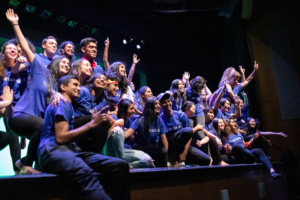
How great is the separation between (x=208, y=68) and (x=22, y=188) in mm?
6124

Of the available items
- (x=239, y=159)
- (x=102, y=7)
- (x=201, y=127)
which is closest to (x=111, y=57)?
(x=102, y=7)

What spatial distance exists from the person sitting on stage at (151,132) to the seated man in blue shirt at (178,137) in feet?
0.52

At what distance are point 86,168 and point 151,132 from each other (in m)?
1.60

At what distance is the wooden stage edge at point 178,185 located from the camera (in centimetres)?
160

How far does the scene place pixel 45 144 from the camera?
1.81 meters

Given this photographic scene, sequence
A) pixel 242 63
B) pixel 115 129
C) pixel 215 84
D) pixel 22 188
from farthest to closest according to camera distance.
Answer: pixel 215 84, pixel 242 63, pixel 115 129, pixel 22 188

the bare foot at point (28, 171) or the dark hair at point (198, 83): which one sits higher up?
the dark hair at point (198, 83)

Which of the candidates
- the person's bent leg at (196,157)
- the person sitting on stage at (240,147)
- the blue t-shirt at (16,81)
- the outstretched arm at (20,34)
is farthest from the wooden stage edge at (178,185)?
the blue t-shirt at (16,81)

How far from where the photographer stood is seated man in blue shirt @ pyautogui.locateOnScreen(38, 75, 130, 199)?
1670 mm

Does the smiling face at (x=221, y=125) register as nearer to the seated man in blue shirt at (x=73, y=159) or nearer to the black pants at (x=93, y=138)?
the black pants at (x=93, y=138)

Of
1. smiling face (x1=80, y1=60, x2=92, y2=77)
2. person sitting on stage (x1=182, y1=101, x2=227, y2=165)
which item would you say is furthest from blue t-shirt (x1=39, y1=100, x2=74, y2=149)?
person sitting on stage (x1=182, y1=101, x2=227, y2=165)

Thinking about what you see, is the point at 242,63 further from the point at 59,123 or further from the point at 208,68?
the point at 59,123

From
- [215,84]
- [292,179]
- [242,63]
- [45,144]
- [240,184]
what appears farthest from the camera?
[215,84]

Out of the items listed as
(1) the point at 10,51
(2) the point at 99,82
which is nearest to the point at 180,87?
(2) the point at 99,82
